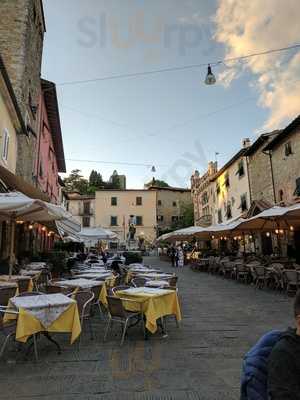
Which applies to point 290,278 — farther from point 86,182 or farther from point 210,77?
point 86,182

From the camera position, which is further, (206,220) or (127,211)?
(127,211)

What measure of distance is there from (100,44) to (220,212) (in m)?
24.0

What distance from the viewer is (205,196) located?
3716 centimetres

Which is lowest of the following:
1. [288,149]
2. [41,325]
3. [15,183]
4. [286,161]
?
→ [41,325]

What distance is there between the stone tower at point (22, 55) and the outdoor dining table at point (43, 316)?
34.1 ft

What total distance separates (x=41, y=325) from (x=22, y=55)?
1315 cm

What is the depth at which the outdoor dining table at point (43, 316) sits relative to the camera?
407cm

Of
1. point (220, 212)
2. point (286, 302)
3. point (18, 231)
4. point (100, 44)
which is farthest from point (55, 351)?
point (220, 212)

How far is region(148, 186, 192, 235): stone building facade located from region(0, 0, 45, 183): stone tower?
130 feet

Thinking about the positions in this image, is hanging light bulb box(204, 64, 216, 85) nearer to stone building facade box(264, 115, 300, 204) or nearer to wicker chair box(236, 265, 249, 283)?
stone building facade box(264, 115, 300, 204)

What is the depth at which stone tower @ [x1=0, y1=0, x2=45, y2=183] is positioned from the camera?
43.4ft

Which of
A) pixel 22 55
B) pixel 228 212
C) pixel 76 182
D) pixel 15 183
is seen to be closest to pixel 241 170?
pixel 228 212

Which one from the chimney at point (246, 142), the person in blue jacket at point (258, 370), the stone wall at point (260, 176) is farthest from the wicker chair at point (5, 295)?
the chimney at point (246, 142)

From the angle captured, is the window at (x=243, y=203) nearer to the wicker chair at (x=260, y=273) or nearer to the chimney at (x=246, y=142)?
the chimney at (x=246, y=142)
